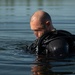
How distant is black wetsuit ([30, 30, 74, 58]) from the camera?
24.7ft

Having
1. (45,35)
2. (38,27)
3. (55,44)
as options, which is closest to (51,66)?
(55,44)

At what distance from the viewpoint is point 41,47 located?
793 centimetres

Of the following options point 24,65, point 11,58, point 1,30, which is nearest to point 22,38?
point 1,30

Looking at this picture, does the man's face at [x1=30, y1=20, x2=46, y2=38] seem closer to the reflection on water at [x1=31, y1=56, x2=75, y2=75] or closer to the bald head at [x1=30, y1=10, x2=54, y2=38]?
the bald head at [x1=30, y1=10, x2=54, y2=38]

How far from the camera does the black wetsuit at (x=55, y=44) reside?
7.52 metres

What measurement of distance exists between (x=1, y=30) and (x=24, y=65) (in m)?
6.84

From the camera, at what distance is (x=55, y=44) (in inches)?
297

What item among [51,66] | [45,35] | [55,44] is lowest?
[51,66]

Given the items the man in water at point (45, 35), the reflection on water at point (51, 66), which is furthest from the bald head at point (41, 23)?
the reflection on water at point (51, 66)

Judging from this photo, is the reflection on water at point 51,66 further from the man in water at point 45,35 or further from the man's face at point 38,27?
the man's face at point 38,27

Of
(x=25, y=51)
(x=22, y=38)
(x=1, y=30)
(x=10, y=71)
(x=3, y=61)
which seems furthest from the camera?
(x=1, y=30)

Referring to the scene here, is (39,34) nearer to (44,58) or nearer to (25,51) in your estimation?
(44,58)

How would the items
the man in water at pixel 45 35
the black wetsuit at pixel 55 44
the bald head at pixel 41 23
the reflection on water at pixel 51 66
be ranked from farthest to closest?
the bald head at pixel 41 23 → the man in water at pixel 45 35 → the black wetsuit at pixel 55 44 → the reflection on water at pixel 51 66

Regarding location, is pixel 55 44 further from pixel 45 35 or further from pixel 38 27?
pixel 38 27
